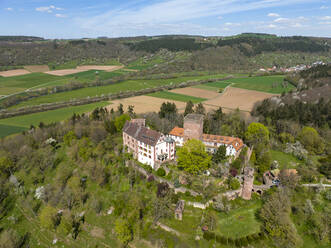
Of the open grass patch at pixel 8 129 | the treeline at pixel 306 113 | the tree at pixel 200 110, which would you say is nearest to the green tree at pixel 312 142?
the treeline at pixel 306 113

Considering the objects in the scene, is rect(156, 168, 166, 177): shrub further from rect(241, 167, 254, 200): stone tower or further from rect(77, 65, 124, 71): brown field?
Answer: rect(77, 65, 124, 71): brown field

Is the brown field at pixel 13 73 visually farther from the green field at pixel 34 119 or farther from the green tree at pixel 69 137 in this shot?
the green tree at pixel 69 137

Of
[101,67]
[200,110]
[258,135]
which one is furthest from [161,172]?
[101,67]

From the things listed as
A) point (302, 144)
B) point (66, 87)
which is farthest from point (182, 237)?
point (66, 87)

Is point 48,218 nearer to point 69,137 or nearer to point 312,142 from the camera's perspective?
point 69,137

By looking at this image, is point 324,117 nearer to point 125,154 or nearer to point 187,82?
point 125,154
